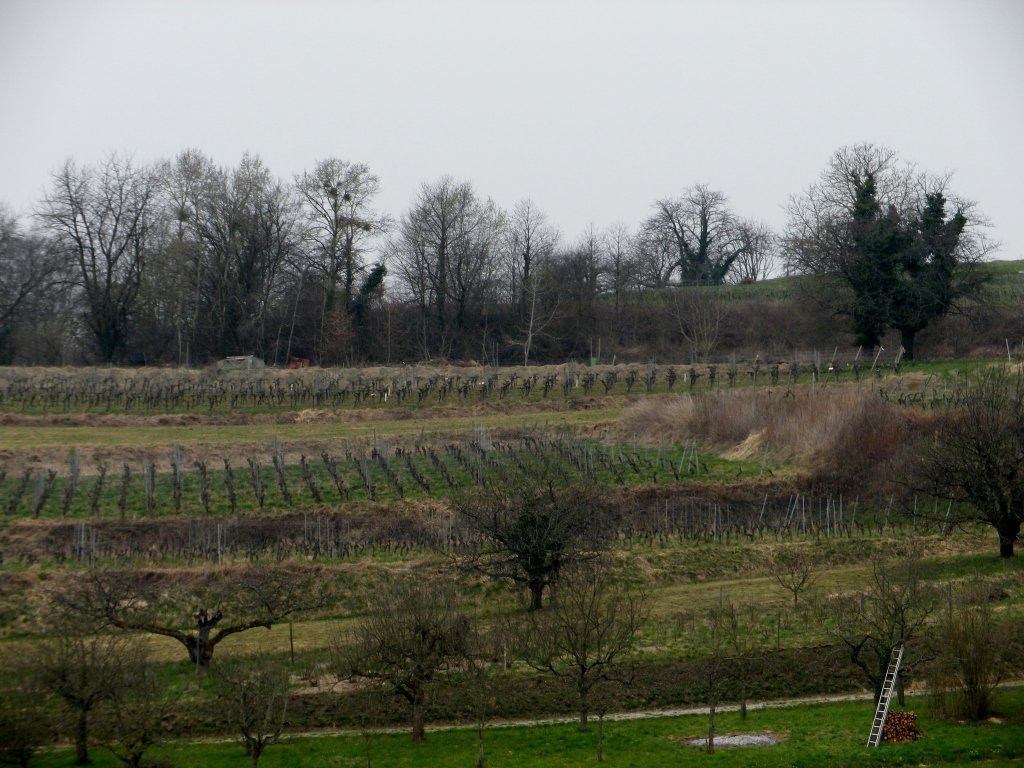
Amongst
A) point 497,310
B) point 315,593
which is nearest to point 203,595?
point 315,593

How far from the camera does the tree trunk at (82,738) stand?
1630cm

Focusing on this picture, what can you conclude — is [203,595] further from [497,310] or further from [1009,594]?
[497,310]

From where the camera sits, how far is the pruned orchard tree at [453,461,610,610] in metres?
23.5

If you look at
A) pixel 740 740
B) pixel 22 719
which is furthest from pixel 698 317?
pixel 22 719

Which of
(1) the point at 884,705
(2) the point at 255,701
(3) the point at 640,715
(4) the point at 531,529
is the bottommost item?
(3) the point at 640,715

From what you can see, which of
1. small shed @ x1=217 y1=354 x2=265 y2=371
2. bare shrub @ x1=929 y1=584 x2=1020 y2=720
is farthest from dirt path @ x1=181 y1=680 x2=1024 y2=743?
small shed @ x1=217 y1=354 x2=265 y2=371

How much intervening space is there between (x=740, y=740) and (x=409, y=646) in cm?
591

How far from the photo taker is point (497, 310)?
7006 centimetres

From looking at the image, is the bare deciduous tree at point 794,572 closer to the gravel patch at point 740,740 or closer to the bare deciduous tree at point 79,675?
the gravel patch at point 740,740

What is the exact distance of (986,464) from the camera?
88.1 ft

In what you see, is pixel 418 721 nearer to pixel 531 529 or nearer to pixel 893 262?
pixel 531 529

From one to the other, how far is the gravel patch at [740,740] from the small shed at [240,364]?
1606 inches

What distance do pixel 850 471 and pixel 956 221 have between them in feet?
74.8

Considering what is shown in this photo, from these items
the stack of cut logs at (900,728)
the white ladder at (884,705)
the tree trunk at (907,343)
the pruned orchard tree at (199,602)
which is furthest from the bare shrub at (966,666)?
the tree trunk at (907,343)
